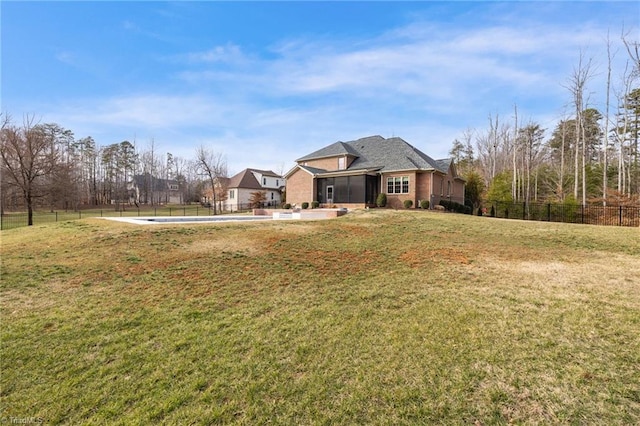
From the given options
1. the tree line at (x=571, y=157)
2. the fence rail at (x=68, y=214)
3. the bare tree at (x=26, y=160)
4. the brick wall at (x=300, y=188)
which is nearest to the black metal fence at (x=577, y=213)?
the tree line at (x=571, y=157)

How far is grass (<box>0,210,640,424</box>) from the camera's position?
101 inches

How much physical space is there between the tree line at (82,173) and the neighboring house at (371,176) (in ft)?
44.5

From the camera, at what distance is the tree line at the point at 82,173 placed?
72.7 ft

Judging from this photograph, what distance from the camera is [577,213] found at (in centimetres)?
1950

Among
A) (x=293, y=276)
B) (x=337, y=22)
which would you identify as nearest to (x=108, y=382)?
(x=293, y=276)

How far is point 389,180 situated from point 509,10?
13883 mm

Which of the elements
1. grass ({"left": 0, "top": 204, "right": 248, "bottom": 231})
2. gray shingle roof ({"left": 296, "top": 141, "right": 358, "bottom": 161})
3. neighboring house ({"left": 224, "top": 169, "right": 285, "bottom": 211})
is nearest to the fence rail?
grass ({"left": 0, "top": 204, "right": 248, "bottom": 231})

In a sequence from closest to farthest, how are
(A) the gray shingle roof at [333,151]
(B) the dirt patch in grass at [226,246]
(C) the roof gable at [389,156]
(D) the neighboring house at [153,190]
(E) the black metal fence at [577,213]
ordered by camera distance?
1. (B) the dirt patch in grass at [226,246]
2. (E) the black metal fence at [577,213]
3. (C) the roof gable at [389,156]
4. (A) the gray shingle roof at [333,151]
5. (D) the neighboring house at [153,190]

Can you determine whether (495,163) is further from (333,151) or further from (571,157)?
(333,151)

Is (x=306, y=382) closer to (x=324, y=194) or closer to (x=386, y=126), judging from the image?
(x=324, y=194)

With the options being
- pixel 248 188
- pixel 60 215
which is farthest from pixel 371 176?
pixel 60 215

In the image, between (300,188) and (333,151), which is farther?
(333,151)

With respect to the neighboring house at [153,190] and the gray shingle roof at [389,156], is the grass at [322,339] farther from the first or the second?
the neighboring house at [153,190]

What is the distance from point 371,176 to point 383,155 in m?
3.18
